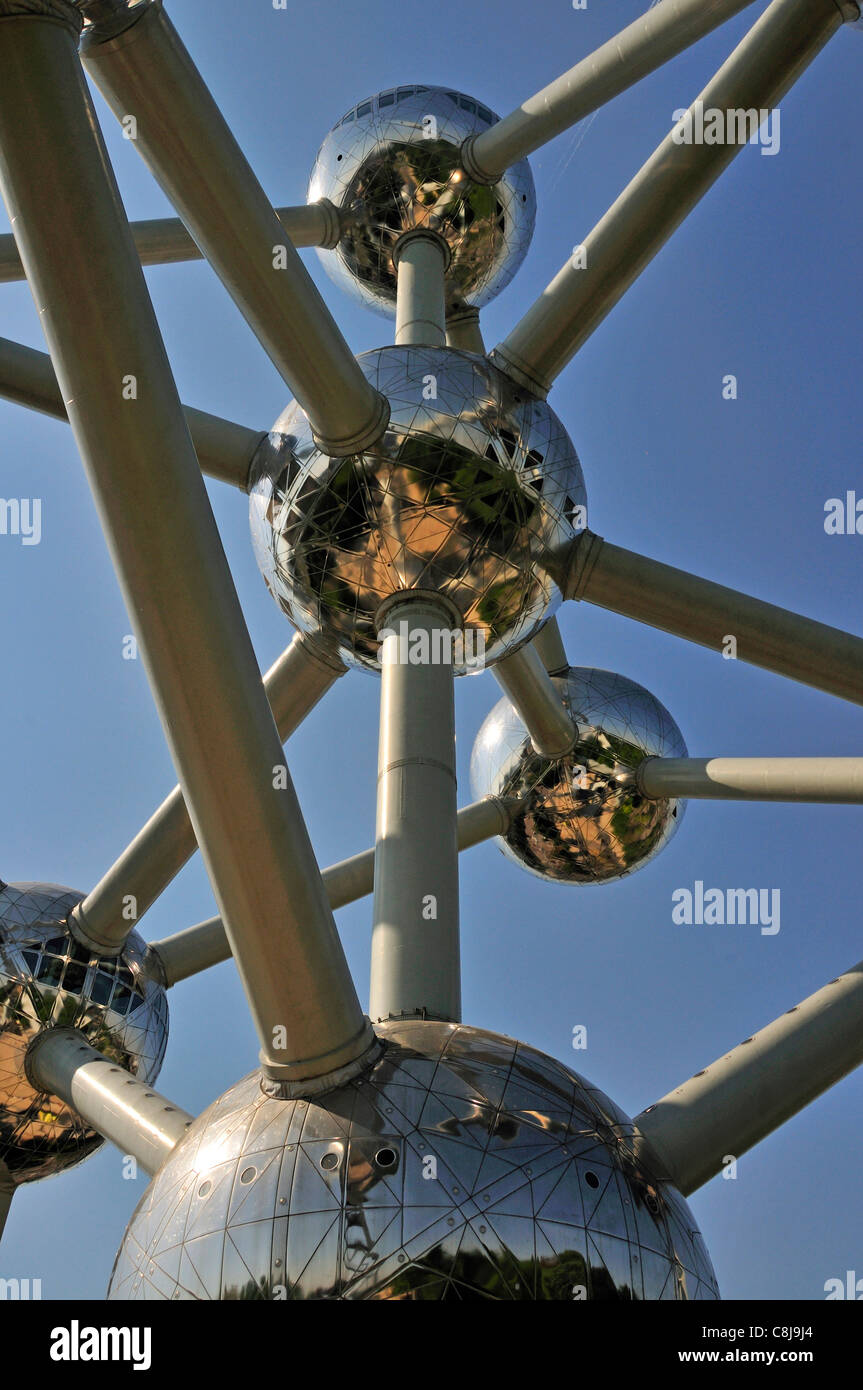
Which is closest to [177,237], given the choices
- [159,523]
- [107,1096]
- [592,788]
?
[592,788]

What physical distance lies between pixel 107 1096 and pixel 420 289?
6193mm

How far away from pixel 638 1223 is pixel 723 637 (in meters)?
4.13

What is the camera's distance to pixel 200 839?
3941mm

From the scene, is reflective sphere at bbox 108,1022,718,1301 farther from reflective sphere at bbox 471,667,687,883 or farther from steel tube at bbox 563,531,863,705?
reflective sphere at bbox 471,667,687,883

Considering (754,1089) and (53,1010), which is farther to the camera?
(53,1010)

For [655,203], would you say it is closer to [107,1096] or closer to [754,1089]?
[754,1089]

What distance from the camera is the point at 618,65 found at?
8078 millimetres

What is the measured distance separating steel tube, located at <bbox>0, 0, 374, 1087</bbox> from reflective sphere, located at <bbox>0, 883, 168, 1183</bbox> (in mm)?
6068

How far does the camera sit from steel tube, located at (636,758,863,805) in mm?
7871

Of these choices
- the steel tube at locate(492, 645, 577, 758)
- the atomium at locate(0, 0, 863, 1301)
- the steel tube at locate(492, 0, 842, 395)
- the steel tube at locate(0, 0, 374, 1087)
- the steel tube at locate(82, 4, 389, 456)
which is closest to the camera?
the steel tube at locate(0, 0, 374, 1087)

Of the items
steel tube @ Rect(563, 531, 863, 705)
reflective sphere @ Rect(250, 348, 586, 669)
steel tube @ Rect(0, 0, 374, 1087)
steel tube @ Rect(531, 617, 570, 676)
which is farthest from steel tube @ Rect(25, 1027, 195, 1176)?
steel tube @ Rect(531, 617, 570, 676)

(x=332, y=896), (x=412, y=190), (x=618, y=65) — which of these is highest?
(x=412, y=190)
